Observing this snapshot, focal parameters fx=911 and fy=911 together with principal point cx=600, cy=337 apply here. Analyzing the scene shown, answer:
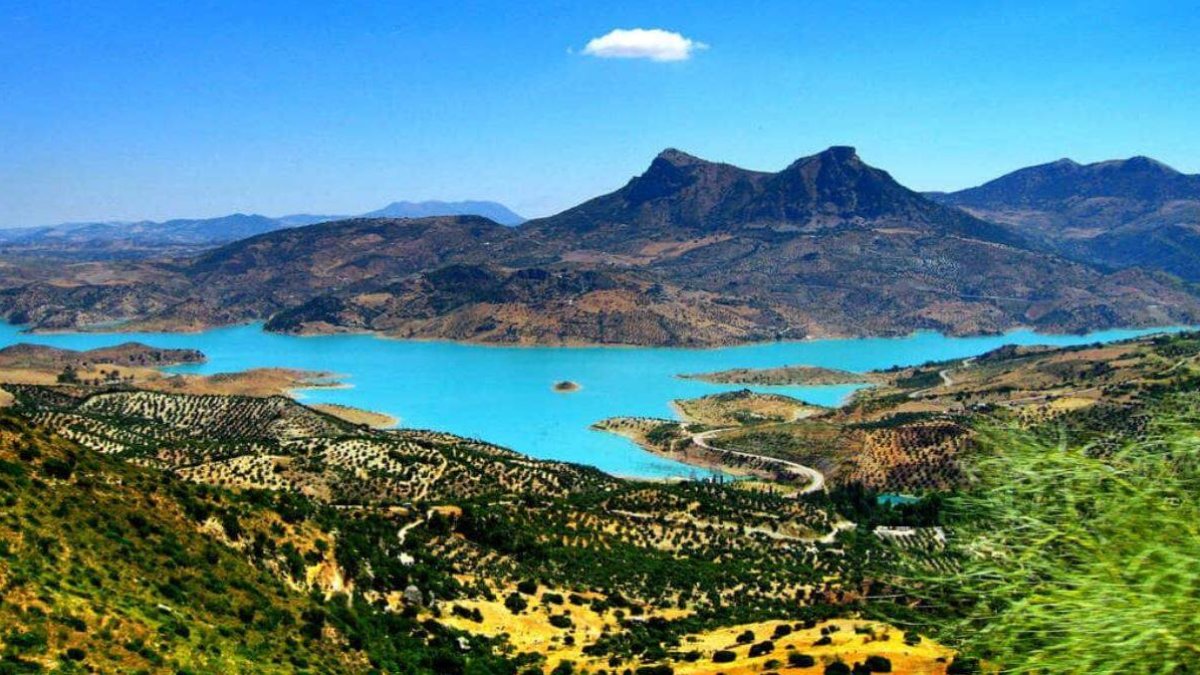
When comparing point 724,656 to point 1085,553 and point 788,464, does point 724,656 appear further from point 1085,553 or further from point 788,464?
point 788,464

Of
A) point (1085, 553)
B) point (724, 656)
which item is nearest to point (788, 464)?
point (724, 656)

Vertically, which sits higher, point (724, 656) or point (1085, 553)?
point (1085, 553)

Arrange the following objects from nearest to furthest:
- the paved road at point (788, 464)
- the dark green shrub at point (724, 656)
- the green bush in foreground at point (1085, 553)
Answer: the green bush in foreground at point (1085, 553), the dark green shrub at point (724, 656), the paved road at point (788, 464)

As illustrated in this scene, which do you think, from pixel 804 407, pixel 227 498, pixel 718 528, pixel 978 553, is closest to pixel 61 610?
pixel 227 498

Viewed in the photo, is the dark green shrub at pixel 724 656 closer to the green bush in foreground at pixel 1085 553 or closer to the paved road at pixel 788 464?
the green bush in foreground at pixel 1085 553

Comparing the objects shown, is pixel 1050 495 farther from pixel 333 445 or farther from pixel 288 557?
pixel 333 445

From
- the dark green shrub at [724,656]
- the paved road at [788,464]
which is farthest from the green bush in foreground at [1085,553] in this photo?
the paved road at [788,464]

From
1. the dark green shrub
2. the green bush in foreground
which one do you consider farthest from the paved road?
the green bush in foreground

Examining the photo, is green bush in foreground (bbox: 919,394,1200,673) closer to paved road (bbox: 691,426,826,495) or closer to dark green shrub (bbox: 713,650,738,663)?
dark green shrub (bbox: 713,650,738,663)

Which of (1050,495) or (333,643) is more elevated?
(1050,495)
